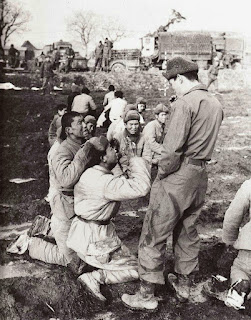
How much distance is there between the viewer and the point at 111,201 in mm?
2836

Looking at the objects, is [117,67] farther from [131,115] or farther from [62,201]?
[62,201]

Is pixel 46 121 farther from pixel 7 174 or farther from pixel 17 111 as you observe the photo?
pixel 7 174

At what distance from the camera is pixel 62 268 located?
3.15 metres

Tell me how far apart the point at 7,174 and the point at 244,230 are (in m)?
4.22

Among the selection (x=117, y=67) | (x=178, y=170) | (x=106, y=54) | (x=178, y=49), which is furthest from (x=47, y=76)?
(x=178, y=170)

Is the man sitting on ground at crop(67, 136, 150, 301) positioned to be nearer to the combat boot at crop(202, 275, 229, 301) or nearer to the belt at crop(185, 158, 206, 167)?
the belt at crop(185, 158, 206, 167)

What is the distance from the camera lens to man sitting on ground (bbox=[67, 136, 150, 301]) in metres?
2.76

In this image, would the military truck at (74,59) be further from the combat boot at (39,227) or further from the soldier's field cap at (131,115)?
the combat boot at (39,227)

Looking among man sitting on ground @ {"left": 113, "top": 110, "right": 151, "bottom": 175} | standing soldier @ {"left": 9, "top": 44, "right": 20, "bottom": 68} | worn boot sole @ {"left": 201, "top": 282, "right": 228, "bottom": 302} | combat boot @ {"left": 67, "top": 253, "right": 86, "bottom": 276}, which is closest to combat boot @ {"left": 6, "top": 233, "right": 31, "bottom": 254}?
combat boot @ {"left": 67, "top": 253, "right": 86, "bottom": 276}

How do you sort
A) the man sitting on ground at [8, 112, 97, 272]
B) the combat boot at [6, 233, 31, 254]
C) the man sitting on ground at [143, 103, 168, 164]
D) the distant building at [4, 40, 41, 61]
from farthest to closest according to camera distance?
the distant building at [4, 40, 41, 61] → the man sitting on ground at [143, 103, 168, 164] → the combat boot at [6, 233, 31, 254] → the man sitting on ground at [8, 112, 97, 272]

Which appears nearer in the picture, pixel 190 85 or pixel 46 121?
pixel 190 85

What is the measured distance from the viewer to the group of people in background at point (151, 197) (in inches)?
103

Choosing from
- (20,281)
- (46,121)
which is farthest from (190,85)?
(46,121)

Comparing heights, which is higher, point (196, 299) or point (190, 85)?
point (190, 85)
